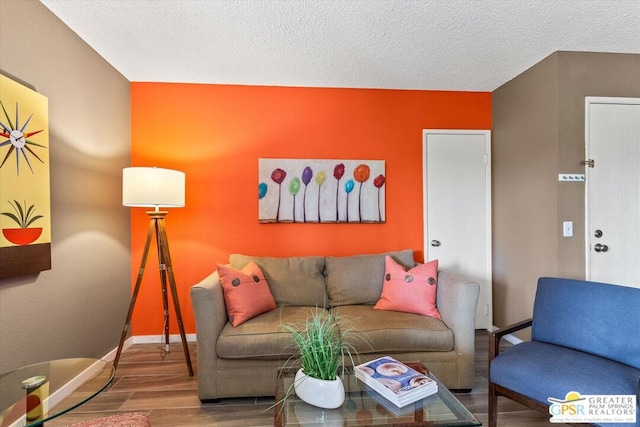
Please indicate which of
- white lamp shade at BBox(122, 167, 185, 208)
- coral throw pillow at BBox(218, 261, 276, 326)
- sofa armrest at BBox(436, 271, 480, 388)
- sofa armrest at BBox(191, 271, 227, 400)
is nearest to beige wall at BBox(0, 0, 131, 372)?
white lamp shade at BBox(122, 167, 185, 208)

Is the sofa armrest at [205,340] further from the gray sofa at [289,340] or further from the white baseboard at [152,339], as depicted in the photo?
the white baseboard at [152,339]

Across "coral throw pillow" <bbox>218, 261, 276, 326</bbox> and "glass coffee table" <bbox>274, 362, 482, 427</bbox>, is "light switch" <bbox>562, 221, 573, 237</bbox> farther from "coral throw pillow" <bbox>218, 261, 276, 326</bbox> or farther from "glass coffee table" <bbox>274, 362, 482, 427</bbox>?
"coral throw pillow" <bbox>218, 261, 276, 326</bbox>

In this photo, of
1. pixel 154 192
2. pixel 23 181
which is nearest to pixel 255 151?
pixel 154 192

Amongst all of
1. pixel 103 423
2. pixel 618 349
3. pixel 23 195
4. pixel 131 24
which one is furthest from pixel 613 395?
pixel 131 24

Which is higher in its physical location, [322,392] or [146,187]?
[146,187]

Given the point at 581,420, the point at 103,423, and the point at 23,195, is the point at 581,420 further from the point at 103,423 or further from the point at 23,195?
the point at 23,195

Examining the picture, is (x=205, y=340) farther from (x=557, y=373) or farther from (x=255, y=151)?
(x=557, y=373)

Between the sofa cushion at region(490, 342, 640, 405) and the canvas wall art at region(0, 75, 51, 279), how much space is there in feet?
8.75

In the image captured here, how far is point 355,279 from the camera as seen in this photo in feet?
8.27

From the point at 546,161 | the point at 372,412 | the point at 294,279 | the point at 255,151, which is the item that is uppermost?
the point at 255,151

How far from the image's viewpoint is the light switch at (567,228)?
2.32m

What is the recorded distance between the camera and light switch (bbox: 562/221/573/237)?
232 centimetres

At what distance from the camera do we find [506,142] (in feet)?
9.56

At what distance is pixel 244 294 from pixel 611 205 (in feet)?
9.66
